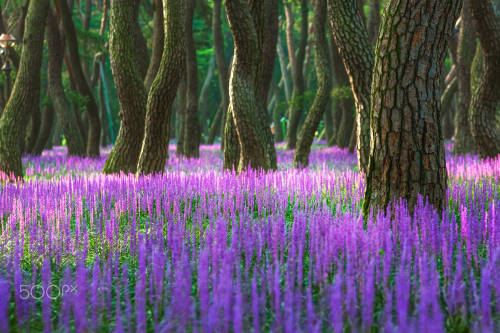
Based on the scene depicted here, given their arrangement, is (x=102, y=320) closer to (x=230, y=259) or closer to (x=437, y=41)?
(x=230, y=259)

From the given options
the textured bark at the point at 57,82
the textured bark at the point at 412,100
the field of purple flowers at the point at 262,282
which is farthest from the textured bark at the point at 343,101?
the field of purple flowers at the point at 262,282

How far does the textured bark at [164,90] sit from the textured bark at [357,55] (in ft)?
9.00

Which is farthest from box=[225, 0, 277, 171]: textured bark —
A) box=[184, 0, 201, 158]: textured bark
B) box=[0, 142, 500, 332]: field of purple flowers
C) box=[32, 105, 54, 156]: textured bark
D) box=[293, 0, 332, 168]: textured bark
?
box=[32, 105, 54, 156]: textured bark

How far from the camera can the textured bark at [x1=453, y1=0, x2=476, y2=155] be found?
12836 millimetres

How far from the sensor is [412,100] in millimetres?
4266

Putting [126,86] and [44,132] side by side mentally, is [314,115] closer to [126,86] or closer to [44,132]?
[126,86]

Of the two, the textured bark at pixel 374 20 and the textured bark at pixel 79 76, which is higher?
the textured bark at pixel 374 20

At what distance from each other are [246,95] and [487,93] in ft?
16.9

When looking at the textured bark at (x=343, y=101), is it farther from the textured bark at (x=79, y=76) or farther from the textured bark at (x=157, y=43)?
the textured bark at (x=79, y=76)

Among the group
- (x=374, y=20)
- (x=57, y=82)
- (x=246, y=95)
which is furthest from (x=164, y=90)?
(x=374, y=20)

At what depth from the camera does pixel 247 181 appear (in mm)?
6637

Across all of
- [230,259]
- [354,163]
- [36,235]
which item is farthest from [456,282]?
[354,163]

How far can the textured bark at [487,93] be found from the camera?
9422mm

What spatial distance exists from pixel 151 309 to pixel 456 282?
172cm
